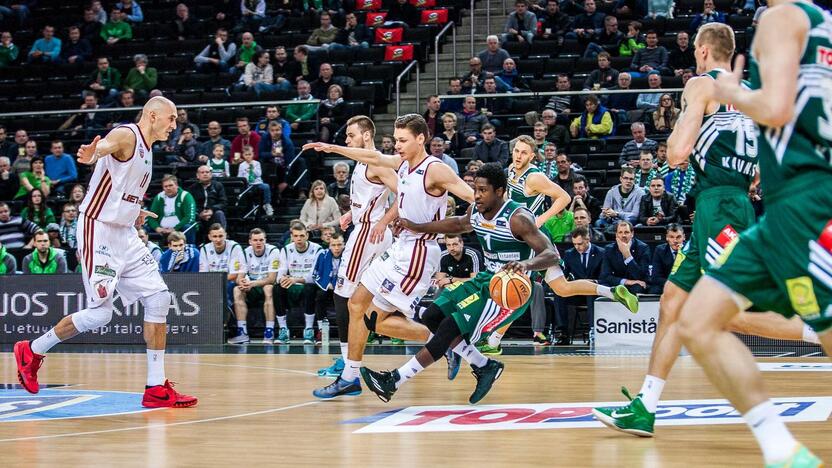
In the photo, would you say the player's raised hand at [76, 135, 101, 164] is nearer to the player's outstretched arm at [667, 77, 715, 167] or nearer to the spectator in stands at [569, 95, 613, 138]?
the player's outstretched arm at [667, 77, 715, 167]

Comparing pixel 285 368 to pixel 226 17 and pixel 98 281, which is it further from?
pixel 226 17

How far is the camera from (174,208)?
14.6 meters

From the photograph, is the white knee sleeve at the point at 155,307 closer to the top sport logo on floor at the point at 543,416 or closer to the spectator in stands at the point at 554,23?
the top sport logo on floor at the point at 543,416

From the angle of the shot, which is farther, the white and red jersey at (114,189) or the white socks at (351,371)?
the white socks at (351,371)

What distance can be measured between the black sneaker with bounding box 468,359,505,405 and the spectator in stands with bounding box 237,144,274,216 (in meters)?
9.25

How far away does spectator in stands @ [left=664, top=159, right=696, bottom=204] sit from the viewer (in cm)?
1322

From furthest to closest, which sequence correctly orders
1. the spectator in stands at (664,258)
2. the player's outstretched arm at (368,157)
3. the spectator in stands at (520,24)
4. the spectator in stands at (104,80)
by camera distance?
the spectator in stands at (104,80)
the spectator in stands at (520,24)
the spectator in stands at (664,258)
the player's outstretched arm at (368,157)

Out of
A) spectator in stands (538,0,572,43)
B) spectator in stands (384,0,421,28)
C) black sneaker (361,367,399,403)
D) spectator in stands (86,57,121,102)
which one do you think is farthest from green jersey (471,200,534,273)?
spectator in stands (86,57,121,102)

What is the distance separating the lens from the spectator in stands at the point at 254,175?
15.4m

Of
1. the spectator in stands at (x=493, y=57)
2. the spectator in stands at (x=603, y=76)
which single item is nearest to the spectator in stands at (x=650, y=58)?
the spectator in stands at (x=603, y=76)

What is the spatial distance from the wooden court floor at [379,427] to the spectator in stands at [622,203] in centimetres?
460

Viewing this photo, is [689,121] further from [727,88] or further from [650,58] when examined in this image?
[650,58]

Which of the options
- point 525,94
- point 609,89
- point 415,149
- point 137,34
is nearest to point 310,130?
point 525,94

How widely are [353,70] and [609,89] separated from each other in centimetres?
443
